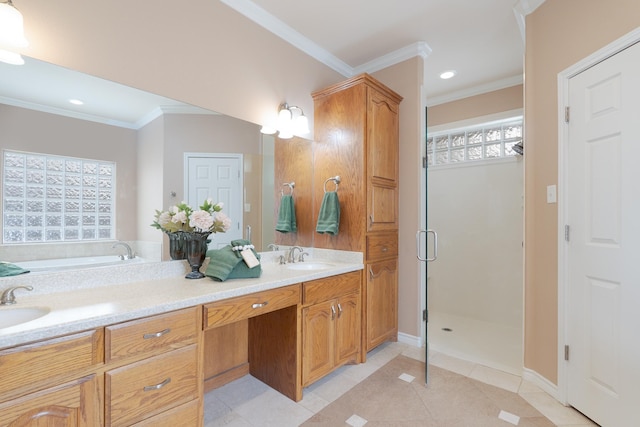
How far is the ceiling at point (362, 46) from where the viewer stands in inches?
57.1

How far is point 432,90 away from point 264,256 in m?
2.83

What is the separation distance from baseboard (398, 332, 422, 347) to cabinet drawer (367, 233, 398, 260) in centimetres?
75

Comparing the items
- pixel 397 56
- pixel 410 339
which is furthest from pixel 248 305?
pixel 397 56

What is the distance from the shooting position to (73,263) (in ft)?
4.91

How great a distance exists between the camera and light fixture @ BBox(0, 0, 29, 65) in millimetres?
1192

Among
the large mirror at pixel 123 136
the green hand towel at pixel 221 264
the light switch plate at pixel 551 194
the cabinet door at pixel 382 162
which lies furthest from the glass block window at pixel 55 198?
the light switch plate at pixel 551 194

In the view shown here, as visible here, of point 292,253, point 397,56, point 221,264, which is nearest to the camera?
point 221,264

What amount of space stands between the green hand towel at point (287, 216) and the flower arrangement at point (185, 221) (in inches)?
28.1

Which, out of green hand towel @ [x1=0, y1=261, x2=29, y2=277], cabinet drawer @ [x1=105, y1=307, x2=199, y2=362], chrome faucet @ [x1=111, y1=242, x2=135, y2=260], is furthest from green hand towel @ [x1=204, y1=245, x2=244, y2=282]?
green hand towel @ [x1=0, y1=261, x2=29, y2=277]

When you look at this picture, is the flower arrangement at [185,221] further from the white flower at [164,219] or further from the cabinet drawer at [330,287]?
the cabinet drawer at [330,287]

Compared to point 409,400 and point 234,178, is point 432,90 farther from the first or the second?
point 409,400

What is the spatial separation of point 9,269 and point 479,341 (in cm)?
341

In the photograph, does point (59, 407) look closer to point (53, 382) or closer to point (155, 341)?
point (53, 382)

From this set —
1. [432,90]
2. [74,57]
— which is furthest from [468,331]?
[74,57]
